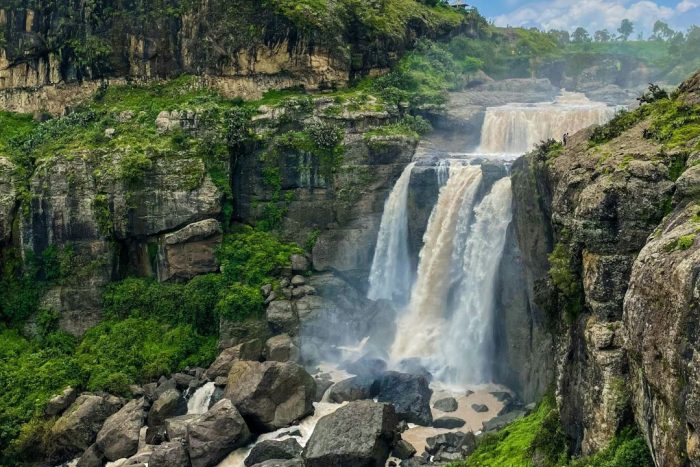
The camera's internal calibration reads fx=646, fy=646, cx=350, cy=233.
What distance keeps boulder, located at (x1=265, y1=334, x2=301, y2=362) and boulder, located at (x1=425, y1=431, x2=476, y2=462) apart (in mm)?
9829

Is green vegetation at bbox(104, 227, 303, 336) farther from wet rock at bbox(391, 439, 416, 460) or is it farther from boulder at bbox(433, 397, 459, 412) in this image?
wet rock at bbox(391, 439, 416, 460)

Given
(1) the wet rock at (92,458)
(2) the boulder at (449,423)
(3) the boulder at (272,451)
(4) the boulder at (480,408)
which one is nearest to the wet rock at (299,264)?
(4) the boulder at (480,408)

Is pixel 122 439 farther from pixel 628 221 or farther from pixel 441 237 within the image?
pixel 628 221

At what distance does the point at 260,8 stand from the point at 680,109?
2953cm

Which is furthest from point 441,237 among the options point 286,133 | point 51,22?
point 51,22

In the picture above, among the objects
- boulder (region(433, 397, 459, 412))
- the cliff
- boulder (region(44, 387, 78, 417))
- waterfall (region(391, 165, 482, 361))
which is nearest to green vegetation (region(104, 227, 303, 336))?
boulder (region(44, 387, 78, 417))

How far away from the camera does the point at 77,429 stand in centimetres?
2647

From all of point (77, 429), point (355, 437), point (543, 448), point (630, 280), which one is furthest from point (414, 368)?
point (630, 280)

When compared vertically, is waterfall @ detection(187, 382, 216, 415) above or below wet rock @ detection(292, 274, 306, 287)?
below

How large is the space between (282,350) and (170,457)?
8.71m

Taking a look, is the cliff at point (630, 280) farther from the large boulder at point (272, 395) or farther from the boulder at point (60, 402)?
the boulder at point (60, 402)

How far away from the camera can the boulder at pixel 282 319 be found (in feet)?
106

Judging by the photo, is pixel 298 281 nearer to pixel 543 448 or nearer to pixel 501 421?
pixel 501 421

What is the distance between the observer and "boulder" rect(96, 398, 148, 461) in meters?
24.9
